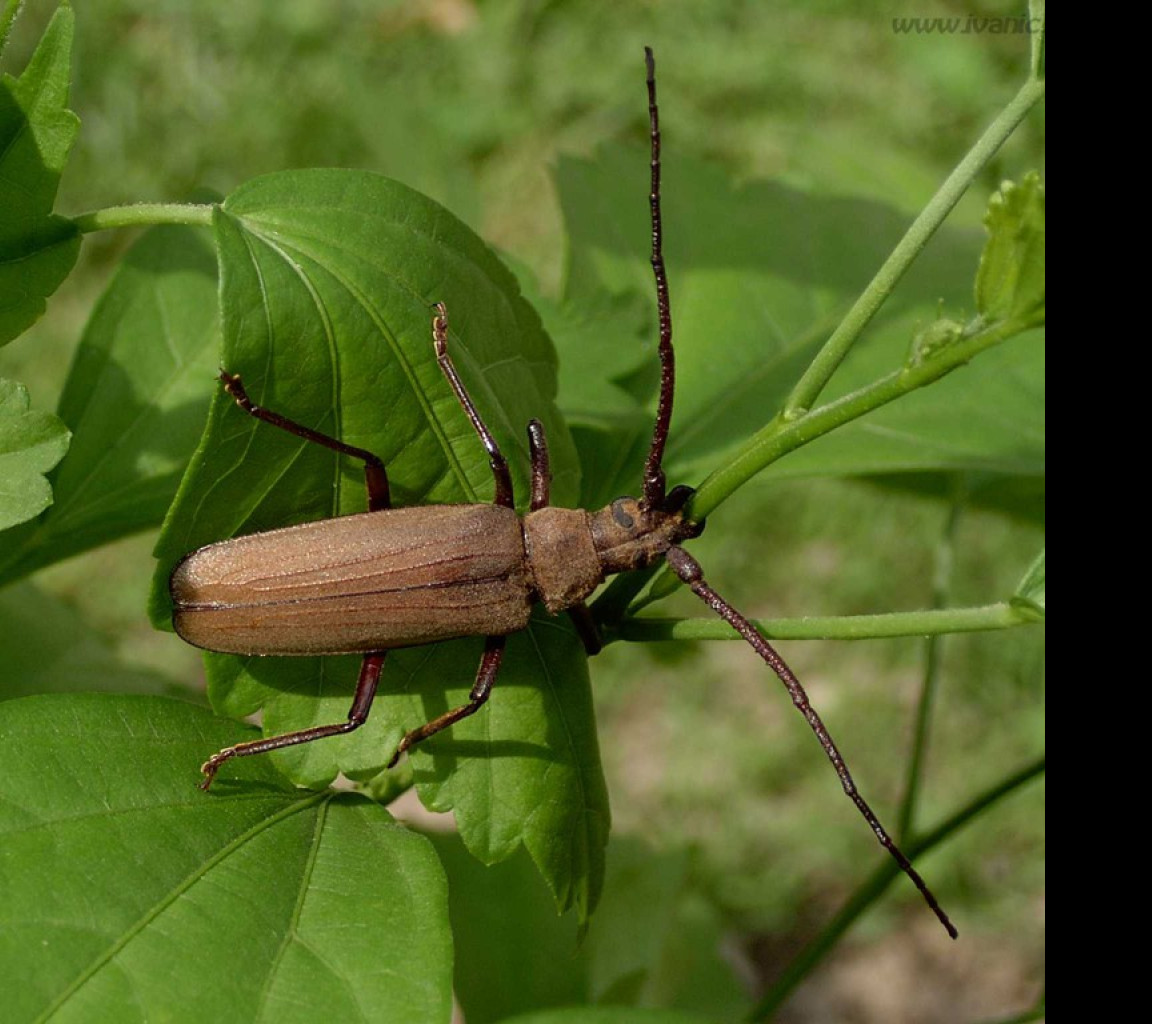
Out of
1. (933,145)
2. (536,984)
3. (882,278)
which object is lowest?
(536,984)

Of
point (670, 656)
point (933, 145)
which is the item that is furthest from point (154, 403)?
point (933, 145)

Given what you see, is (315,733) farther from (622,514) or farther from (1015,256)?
(1015,256)

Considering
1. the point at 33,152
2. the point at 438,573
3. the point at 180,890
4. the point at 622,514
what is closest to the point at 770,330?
the point at 622,514

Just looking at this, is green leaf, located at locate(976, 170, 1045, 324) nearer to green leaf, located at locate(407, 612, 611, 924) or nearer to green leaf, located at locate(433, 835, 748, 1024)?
green leaf, located at locate(407, 612, 611, 924)

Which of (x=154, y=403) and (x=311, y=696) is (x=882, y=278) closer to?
(x=311, y=696)

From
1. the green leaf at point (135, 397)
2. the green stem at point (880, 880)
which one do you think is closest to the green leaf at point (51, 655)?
the green leaf at point (135, 397)
